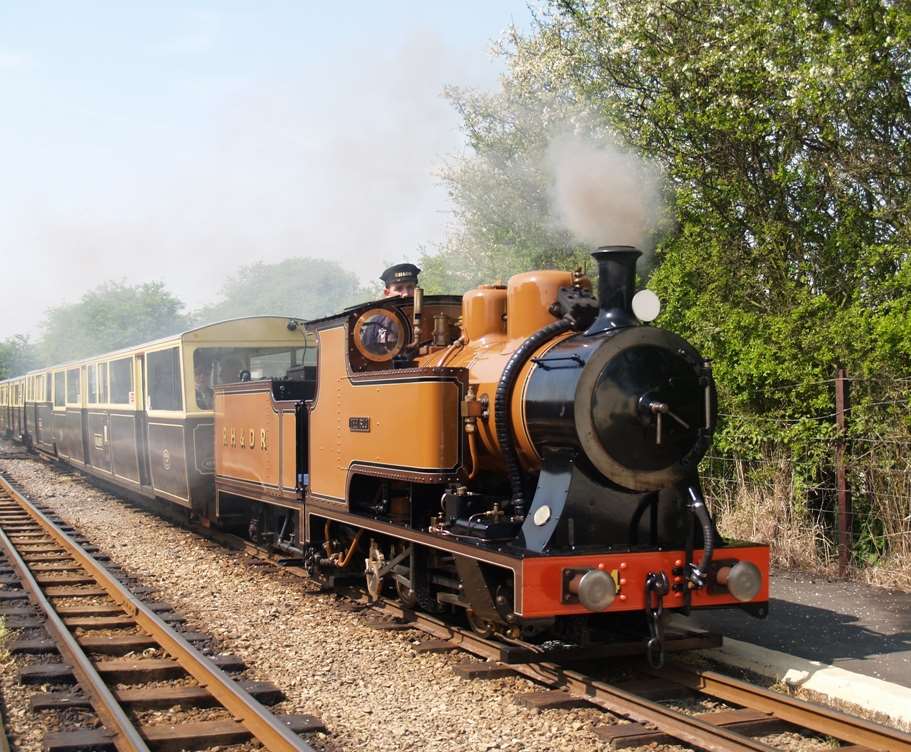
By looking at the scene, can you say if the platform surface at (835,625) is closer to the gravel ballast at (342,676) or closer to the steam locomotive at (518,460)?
the steam locomotive at (518,460)

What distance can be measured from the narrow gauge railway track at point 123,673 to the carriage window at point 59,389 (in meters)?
11.4

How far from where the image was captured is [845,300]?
9.65 meters

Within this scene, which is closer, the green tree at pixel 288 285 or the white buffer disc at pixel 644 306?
the white buffer disc at pixel 644 306

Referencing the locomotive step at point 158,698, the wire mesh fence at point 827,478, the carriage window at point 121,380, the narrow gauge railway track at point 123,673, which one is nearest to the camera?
the narrow gauge railway track at point 123,673

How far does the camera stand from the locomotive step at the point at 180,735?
4.58 meters

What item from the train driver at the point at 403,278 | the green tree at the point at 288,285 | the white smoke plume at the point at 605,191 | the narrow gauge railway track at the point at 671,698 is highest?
the green tree at the point at 288,285

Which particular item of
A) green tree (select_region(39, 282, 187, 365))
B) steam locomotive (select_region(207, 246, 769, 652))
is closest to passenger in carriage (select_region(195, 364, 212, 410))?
steam locomotive (select_region(207, 246, 769, 652))

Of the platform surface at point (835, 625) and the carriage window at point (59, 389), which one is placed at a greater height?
the carriage window at point (59, 389)

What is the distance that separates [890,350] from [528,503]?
12.6 feet

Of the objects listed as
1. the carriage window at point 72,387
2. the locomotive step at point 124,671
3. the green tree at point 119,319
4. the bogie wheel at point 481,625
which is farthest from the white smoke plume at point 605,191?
the green tree at point 119,319

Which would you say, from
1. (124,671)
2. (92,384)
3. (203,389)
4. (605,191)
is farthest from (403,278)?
(92,384)

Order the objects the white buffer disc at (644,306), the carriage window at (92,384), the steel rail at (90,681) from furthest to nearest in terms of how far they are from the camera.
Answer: the carriage window at (92,384), the white buffer disc at (644,306), the steel rail at (90,681)

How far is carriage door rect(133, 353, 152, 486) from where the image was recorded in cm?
1302

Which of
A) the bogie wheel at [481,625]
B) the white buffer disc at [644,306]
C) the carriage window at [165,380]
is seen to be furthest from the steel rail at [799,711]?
the carriage window at [165,380]
